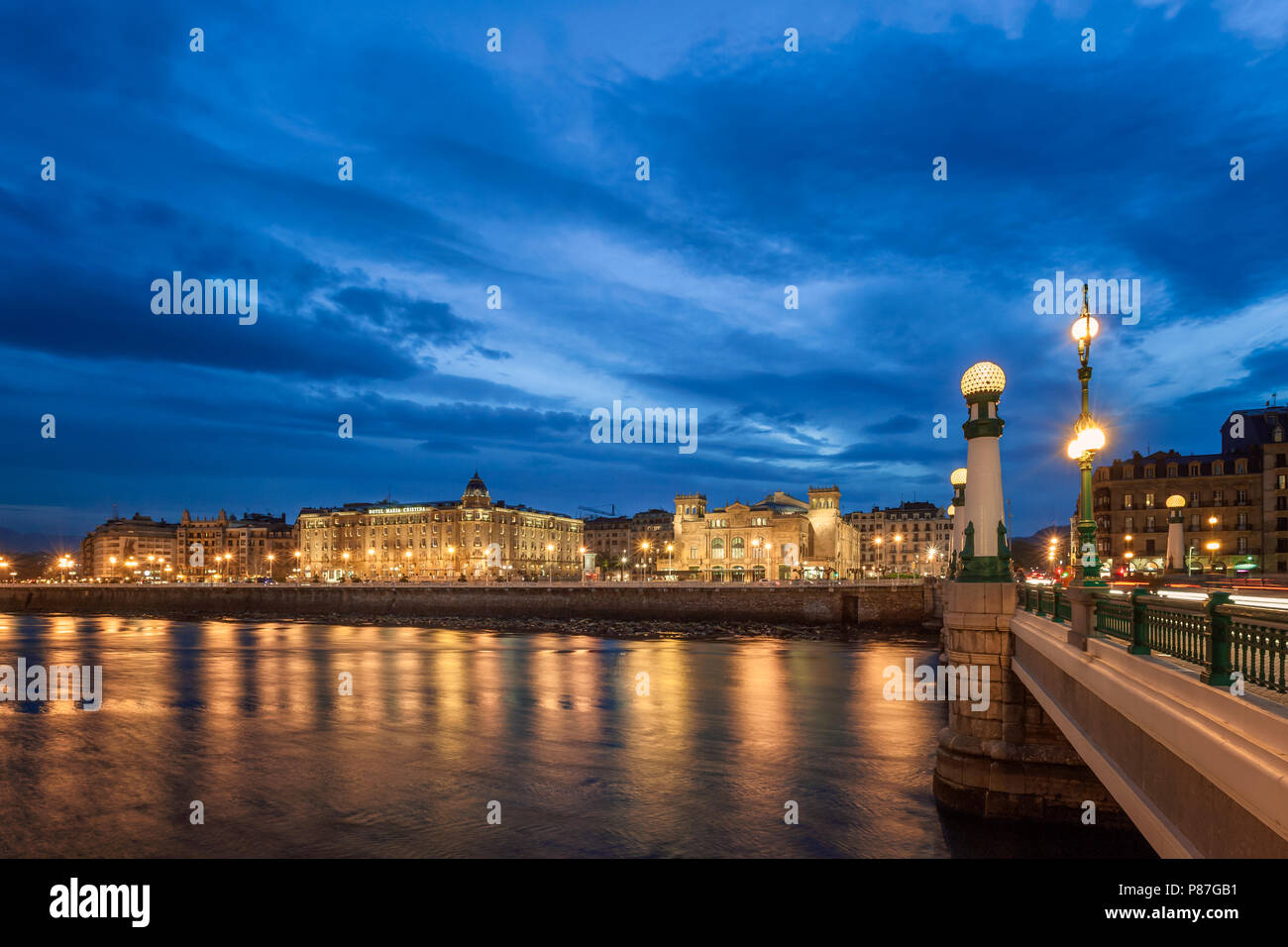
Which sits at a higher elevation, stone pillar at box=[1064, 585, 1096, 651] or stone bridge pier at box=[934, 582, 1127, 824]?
stone pillar at box=[1064, 585, 1096, 651]

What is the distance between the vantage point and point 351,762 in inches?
930

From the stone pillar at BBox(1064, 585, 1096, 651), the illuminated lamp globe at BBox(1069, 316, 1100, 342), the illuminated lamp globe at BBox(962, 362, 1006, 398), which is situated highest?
the illuminated lamp globe at BBox(1069, 316, 1100, 342)

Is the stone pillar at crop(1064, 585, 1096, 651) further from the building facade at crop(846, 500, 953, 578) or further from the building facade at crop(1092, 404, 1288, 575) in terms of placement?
the building facade at crop(846, 500, 953, 578)

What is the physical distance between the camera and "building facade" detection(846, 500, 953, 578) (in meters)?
183

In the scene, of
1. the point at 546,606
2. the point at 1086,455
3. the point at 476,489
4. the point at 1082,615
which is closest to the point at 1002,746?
the point at 1082,615

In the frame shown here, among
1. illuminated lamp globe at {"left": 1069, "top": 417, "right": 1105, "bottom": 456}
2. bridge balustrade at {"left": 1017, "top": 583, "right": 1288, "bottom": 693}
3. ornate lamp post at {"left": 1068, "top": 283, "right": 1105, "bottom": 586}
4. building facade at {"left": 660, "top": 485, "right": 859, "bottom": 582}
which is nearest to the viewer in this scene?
bridge balustrade at {"left": 1017, "top": 583, "right": 1288, "bottom": 693}

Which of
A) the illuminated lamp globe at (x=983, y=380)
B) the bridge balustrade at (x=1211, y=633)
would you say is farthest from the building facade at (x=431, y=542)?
the bridge balustrade at (x=1211, y=633)

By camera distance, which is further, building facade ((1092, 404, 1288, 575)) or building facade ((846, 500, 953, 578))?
building facade ((846, 500, 953, 578))

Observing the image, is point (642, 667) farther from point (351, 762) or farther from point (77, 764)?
point (77, 764)

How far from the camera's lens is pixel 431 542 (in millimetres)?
176125

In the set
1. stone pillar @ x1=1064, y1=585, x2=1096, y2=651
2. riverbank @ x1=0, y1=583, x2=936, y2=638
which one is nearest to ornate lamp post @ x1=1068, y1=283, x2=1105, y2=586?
stone pillar @ x1=1064, y1=585, x2=1096, y2=651

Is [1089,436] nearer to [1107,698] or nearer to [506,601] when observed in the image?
[1107,698]

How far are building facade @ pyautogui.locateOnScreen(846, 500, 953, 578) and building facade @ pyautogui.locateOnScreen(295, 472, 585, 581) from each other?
68032mm

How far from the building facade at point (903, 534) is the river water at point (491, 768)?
146247 millimetres
